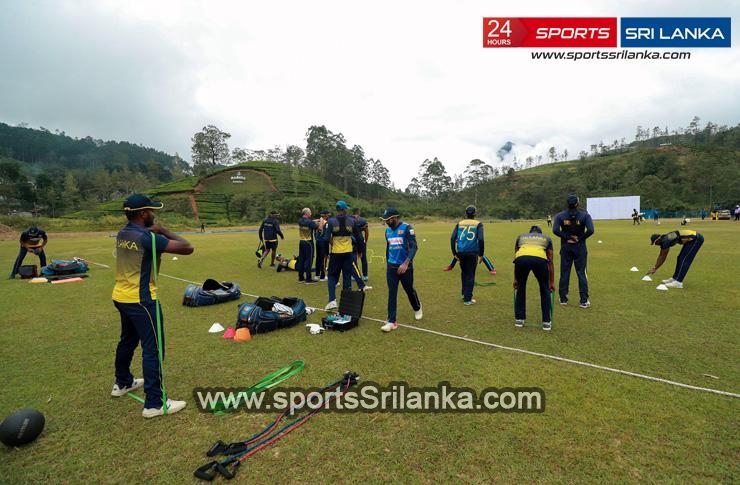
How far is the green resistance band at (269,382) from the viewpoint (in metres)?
4.05

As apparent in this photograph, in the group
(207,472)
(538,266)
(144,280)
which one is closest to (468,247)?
(538,266)

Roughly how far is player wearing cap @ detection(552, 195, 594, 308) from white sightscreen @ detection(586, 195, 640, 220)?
68.9 m

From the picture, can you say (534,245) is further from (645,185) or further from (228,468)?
(645,185)

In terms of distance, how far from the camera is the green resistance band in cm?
405

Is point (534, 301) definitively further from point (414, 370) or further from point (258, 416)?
point (258, 416)

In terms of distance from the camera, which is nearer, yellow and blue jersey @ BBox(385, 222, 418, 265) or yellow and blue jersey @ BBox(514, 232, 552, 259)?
yellow and blue jersey @ BBox(514, 232, 552, 259)

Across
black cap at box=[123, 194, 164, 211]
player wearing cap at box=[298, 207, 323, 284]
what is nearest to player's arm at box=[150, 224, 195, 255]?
black cap at box=[123, 194, 164, 211]

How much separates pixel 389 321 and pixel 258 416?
10.7ft

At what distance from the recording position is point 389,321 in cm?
669

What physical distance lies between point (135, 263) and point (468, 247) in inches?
261

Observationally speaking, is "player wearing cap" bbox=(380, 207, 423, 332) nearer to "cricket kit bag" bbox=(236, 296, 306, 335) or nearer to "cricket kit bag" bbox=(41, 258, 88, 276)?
"cricket kit bag" bbox=(236, 296, 306, 335)

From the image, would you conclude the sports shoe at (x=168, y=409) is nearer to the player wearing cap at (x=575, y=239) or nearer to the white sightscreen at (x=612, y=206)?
the player wearing cap at (x=575, y=239)

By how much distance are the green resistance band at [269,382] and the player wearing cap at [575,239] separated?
6372 millimetres

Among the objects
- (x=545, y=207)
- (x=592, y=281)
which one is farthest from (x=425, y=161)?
(x=592, y=281)
